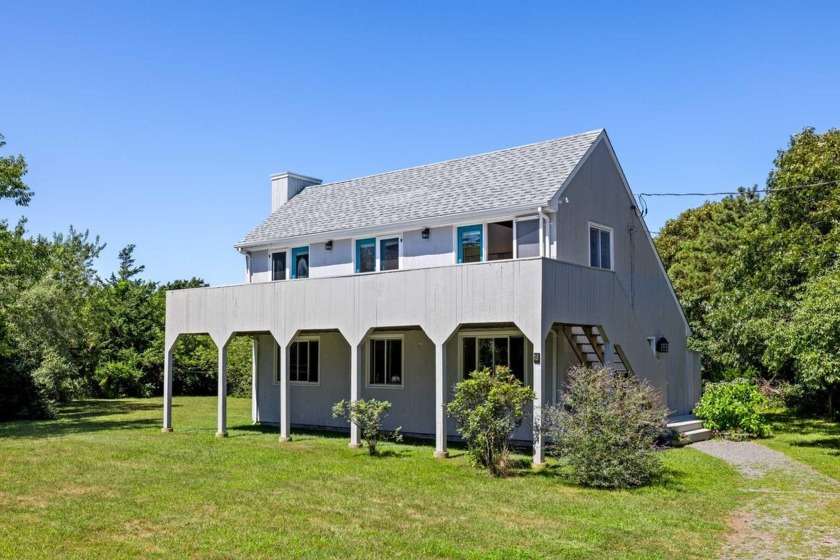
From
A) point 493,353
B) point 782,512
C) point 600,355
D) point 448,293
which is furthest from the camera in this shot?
point 493,353

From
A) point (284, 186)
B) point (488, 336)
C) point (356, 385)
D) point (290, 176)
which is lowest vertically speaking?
point (356, 385)

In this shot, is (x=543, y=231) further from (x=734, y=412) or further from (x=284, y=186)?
(x=284, y=186)

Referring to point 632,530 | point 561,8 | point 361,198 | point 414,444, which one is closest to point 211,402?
point 361,198

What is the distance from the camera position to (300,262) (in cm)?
2358

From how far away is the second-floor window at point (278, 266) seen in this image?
24125mm

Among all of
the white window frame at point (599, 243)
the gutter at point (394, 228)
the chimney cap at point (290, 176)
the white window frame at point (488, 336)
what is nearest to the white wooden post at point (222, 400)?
the gutter at point (394, 228)

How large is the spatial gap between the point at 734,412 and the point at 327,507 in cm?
1327

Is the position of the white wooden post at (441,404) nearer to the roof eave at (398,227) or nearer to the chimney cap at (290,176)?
the roof eave at (398,227)

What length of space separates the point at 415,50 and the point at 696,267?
20464 mm

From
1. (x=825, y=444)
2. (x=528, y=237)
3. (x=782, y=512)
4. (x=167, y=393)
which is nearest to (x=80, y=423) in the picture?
(x=167, y=393)

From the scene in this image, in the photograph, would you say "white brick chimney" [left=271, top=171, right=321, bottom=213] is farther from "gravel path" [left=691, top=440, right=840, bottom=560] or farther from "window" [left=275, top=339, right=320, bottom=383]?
"gravel path" [left=691, top=440, right=840, bottom=560]

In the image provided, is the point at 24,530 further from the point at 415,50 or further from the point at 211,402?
the point at 211,402

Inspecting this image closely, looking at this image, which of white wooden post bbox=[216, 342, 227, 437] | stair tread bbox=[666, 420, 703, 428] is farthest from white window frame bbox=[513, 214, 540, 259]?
white wooden post bbox=[216, 342, 227, 437]

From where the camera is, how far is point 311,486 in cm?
1329
